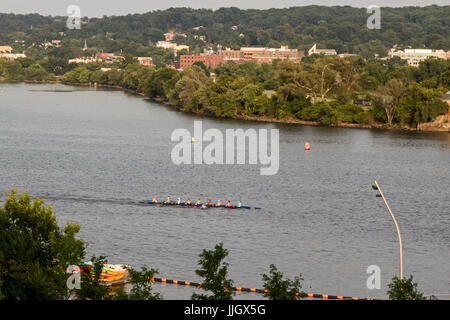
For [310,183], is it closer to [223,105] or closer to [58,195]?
[58,195]

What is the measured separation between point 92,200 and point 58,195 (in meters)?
2.92

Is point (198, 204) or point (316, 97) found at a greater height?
point (316, 97)

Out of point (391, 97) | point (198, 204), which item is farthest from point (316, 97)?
point (198, 204)

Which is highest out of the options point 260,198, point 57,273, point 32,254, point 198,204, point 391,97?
point 391,97

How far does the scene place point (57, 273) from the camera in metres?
33.1

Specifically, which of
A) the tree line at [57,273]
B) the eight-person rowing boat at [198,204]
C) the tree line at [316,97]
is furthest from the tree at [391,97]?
the tree line at [57,273]

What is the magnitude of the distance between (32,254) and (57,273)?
1.53m

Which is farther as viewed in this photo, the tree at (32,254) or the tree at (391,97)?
the tree at (391,97)

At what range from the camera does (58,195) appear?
61.7m

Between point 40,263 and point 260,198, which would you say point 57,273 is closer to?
point 40,263

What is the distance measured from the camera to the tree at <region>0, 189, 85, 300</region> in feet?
104

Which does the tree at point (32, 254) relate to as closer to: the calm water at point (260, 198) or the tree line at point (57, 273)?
the tree line at point (57, 273)

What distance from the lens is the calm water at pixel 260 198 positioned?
149 feet

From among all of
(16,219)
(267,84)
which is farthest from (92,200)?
(267,84)
